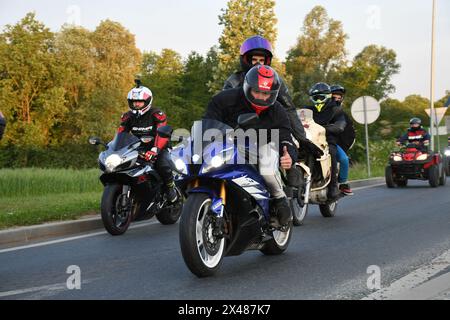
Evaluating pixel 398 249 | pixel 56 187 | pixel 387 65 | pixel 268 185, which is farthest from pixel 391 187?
pixel 387 65

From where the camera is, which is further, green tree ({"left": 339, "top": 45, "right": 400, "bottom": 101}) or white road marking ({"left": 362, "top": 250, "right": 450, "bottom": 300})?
green tree ({"left": 339, "top": 45, "right": 400, "bottom": 101})

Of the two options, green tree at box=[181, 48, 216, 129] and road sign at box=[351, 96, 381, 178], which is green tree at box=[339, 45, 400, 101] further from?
road sign at box=[351, 96, 381, 178]

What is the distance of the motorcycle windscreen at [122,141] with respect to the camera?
29.9 ft

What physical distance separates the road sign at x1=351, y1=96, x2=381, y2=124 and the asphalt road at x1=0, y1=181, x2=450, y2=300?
11.8m

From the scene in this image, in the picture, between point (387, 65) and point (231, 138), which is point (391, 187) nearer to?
point (231, 138)

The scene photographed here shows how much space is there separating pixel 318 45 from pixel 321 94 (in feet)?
206

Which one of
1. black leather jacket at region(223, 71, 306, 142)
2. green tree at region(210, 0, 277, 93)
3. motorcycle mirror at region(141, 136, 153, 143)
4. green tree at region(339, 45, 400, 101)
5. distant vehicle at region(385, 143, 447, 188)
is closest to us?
black leather jacket at region(223, 71, 306, 142)

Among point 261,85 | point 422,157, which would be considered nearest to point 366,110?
point 422,157

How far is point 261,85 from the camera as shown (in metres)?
5.96

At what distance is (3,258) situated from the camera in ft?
23.2

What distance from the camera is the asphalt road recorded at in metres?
5.16

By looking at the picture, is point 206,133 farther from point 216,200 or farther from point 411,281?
point 411,281

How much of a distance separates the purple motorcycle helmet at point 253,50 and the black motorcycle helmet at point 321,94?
7.91ft

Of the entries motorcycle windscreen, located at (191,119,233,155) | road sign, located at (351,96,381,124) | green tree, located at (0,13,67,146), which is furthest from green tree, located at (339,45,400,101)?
motorcycle windscreen, located at (191,119,233,155)
